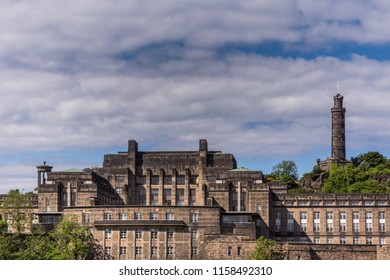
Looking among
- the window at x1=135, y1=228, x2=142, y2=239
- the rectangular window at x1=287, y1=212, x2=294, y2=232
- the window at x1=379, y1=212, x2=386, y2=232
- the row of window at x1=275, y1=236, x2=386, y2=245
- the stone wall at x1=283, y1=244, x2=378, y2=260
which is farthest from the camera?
the rectangular window at x1=287, y1=212, x2=294, y2=232

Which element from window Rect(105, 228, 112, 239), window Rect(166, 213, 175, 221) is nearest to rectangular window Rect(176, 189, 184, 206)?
window Rect(166, 213, 175, 221)

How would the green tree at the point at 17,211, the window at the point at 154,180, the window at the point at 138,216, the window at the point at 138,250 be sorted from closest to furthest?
the window at the point at 138,250, the window at the point at 138,216, the green tree at the point at 17,211, the window at the point at 154,180

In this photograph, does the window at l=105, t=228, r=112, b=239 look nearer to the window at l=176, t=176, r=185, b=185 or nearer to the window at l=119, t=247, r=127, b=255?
the window at l=119, t=247, r=127, b=255

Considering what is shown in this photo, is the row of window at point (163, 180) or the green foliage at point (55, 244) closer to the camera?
the green foliage at point (55, 244)

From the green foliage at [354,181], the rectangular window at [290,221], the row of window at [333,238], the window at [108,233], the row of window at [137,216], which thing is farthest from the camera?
the green foliage at [354,181]

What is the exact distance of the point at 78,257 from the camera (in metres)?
105

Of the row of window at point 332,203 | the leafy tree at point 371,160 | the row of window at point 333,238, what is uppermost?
the leafy tree at point 371,160

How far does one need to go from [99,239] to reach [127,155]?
112 ft

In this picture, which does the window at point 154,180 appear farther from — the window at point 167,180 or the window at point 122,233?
the window at point 122,233

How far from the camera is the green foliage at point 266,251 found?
336 feet

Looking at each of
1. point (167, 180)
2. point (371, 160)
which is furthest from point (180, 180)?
point (371, 160)

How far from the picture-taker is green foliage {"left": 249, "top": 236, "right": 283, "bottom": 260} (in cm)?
10250

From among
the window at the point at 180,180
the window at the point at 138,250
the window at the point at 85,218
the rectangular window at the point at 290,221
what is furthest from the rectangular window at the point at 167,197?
the window at the point at 138,250

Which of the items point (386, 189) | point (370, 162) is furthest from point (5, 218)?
point (370, 162)
